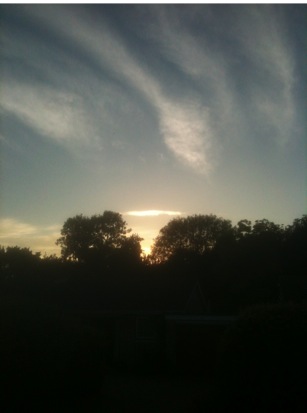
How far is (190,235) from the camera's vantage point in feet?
210

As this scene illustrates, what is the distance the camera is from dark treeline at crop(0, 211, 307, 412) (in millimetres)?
8242

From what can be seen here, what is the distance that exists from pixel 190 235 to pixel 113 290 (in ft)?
130

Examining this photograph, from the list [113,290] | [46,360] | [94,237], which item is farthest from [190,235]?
[46,360]

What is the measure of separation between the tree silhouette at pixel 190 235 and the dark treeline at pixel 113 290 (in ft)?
0.63

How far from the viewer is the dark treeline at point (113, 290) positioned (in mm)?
8242

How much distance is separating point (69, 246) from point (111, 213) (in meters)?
9.87

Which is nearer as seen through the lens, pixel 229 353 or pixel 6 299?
pixel 229 353

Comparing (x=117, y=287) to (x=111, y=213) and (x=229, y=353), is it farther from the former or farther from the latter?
(x=111, y=213)

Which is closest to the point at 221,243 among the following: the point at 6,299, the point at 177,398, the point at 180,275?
the point at 180,275

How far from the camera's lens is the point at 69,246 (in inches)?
Result: 2430

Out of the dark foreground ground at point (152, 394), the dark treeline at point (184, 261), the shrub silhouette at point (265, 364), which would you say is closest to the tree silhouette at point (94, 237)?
the dark treeline at point (184, 261)

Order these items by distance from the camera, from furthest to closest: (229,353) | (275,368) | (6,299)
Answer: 1. (6,299)
2. (229,353)
3. (275,368)

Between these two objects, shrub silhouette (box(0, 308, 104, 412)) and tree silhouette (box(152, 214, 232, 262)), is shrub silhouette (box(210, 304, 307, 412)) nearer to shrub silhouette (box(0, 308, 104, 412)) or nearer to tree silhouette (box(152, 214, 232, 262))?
shrub silhouette (box(0, 308, 104, 412))

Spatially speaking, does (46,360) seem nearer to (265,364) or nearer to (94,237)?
(265,364)
